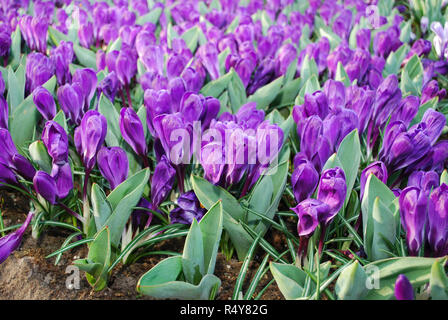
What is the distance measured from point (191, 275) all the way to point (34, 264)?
532 millimetres

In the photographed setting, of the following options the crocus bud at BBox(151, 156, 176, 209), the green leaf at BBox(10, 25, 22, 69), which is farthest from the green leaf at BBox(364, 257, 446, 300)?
the green leaf at BBox(10, 25, 22, 69)

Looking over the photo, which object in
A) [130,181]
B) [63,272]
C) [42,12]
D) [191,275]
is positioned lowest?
[63,272]

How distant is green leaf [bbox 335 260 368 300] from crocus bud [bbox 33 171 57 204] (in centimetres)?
87

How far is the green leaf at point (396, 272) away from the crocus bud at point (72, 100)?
1.16 metres

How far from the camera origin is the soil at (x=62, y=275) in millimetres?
A: 1303

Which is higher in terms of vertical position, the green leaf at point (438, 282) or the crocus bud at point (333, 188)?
the crocus bud at point (333, 188)

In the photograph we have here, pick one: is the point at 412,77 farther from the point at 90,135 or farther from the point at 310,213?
the point at 90,135

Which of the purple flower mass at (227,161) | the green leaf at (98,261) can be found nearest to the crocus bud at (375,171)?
the purple flower mass at (227,161)

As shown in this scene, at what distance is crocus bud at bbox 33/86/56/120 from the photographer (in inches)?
62.4

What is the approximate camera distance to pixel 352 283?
41.8 inches

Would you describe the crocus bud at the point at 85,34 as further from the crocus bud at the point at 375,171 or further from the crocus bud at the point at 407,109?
the crocus bud at the point at 375,171
